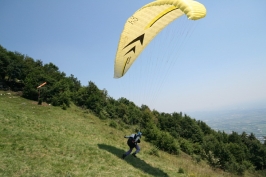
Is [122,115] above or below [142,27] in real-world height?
below

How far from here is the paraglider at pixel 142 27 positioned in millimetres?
9938

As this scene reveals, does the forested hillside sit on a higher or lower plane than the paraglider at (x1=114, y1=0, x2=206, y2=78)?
lower

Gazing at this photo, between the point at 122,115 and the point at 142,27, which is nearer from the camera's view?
the point at 142,27

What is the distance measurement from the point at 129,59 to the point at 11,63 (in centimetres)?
3256

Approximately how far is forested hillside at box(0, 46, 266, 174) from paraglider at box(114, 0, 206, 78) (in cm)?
1739

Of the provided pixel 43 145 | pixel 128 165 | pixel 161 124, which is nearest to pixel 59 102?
pixel 43 145

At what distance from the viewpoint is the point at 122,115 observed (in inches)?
1905

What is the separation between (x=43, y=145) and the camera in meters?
11.0

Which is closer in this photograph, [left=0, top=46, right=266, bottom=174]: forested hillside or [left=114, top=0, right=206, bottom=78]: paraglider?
[left=114, top=0, right=206, bottom=78]: paraglider

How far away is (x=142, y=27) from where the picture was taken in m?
10.9

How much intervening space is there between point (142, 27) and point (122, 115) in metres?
39.1

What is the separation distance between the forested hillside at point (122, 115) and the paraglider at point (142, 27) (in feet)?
57.0

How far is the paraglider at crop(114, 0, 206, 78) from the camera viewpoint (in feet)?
32.6

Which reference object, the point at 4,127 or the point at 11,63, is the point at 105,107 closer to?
the point at 11,63
